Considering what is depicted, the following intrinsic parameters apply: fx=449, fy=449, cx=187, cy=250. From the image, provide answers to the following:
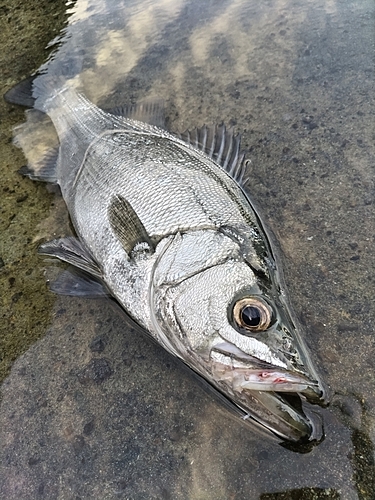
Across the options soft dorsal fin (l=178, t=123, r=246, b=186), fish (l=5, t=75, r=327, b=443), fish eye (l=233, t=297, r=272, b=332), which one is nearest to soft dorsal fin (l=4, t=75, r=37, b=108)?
fish (l=5, t=75, r=327, b=443)

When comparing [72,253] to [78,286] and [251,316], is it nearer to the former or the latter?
[78,286]

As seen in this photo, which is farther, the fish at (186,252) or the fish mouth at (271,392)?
the fish at (186,252)

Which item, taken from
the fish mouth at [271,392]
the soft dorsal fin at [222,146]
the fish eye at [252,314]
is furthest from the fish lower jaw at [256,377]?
the soft dorsal fin at [222,146]

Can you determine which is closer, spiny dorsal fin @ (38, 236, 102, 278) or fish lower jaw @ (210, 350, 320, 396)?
fish lower jaw @ (210, 350, 320, 396)

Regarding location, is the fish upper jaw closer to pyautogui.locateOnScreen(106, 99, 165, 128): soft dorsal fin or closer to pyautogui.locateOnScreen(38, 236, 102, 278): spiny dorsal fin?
pyautogui.locateOnScreen(38, 236, 102, 278): spiny dorsal fin

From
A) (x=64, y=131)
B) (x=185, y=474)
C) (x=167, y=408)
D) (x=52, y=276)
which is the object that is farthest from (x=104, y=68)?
(x=185, y=474)

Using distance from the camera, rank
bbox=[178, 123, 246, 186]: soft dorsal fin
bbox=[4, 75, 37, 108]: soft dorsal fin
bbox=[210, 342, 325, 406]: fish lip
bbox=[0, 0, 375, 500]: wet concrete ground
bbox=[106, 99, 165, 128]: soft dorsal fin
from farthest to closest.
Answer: bbox=[4, 75, 37, 108]: soft dorsal fin, bbox=[106, 99, 165, 128]: soft dorsal fin, bbox=[178, 123, 246, 186]: soft dorsal fin, bbox=[0, 0, 375, 500]: wet concrete ground, bbox=[210, 342, 325, 406]: fish lip

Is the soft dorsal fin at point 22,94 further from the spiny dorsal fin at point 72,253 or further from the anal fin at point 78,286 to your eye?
the anal fin at point 78,286

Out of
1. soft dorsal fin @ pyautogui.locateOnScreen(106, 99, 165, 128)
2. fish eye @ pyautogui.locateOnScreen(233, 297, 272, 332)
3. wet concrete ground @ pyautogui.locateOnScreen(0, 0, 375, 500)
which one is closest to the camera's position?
fish eye @ pyautogui.locateOnScreen(233, 297, 272, 332)
